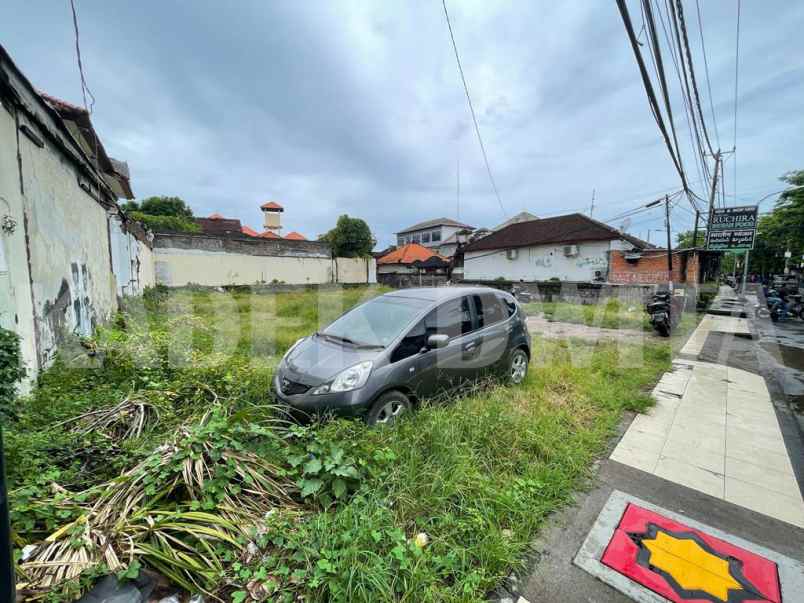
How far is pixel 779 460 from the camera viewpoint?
2.93 meters

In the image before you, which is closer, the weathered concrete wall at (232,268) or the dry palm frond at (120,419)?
the dry palm frond at (120,419)

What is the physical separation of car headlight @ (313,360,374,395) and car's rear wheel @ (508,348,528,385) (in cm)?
216

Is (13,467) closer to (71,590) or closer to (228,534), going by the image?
(71,590)

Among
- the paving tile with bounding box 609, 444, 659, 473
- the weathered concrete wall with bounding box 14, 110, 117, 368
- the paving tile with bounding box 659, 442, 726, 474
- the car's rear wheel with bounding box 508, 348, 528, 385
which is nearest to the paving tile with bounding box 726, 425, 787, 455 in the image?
the paving tile with bounding box 659, 442, 726, 474

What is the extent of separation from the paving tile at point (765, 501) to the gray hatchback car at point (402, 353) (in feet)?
7.06

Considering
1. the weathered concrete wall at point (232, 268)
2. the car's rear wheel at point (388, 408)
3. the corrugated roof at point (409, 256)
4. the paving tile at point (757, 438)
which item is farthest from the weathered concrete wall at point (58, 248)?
the corrugated roof at point (409, 256)

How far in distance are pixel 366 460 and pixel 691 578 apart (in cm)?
190

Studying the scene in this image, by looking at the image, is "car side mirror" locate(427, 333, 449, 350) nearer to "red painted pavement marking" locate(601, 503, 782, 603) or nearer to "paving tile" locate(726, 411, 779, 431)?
"red painted pavement marking" locate(601, 503, 782, 603)

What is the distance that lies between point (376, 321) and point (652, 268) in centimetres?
1743

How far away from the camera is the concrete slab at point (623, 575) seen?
1.73 metres

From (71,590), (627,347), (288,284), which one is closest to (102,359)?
(71,590)

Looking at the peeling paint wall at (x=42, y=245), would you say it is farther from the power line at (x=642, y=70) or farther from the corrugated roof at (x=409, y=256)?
the corrugated roof at (x=409, y=256)

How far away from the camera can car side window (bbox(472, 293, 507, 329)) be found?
13.4ft

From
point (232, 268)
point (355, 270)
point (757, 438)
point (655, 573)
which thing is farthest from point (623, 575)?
point (355, 270)
